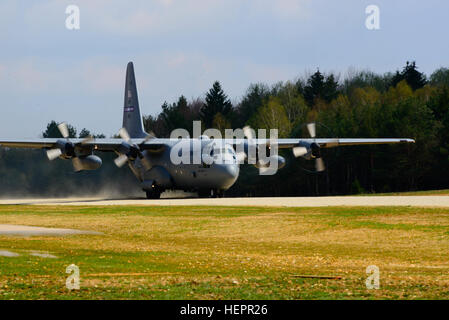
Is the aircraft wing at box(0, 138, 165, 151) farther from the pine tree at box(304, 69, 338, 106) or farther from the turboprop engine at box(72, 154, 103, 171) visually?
the pine tree at box(304, 69, 338, 106)

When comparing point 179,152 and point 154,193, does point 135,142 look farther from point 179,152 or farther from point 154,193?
point 154,193

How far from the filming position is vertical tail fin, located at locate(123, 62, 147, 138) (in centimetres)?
6562

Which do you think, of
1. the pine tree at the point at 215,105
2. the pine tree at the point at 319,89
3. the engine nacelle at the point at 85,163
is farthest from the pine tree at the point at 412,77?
the engine nacelle at the point at 85,163

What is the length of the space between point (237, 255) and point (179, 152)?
3624cm

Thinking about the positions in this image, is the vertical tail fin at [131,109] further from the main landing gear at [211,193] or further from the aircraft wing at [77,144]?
the main landing gear at [211,193]

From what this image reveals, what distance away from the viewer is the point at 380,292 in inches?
514

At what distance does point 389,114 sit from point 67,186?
33710 millimetres

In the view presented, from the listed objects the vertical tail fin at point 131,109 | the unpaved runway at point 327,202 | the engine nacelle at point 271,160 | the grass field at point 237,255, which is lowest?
the unpaved runway at point 327,202

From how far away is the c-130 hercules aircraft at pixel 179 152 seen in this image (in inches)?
2082

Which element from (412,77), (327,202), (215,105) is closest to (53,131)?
(215,105)

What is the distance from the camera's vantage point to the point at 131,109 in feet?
218

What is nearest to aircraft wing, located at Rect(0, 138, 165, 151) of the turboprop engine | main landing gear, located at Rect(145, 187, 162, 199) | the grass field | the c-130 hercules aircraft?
the c-130 hercules aircraft

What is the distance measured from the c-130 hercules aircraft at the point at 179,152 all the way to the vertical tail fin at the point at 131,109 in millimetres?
5568
